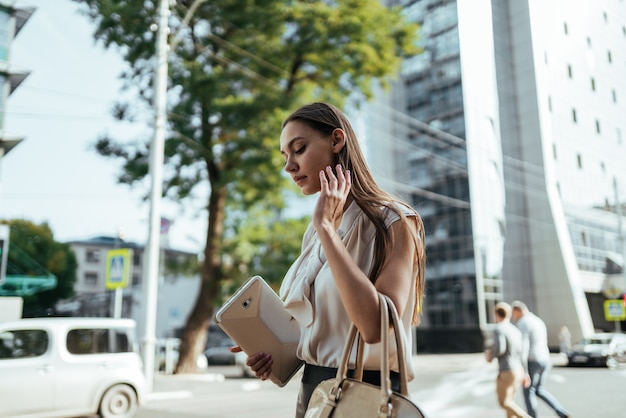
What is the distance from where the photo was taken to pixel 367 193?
0.99m

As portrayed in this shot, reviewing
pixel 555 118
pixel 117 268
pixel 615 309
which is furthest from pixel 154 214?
pixel 615 309

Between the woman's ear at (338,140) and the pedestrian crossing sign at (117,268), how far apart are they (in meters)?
5.19

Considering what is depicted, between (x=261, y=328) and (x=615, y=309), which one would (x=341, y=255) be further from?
(x=615, y=309)

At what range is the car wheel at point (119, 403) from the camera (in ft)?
16.6

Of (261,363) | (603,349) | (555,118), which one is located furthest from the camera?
(603,349)

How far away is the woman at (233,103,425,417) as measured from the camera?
0.83 metres

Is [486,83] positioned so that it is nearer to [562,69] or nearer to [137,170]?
[562,69]

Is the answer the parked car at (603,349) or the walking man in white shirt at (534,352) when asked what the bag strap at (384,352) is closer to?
the parked car at (603,349)

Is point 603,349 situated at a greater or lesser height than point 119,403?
greater

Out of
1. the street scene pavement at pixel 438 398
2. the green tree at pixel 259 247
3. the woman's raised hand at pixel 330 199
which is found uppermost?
the green tree at pixel 259 247

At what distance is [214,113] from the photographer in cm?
939

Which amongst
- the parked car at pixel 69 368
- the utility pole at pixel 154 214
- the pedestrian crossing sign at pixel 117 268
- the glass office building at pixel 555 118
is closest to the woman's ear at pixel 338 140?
the glass office building at pixel 555 118

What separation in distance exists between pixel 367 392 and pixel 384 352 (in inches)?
3.3

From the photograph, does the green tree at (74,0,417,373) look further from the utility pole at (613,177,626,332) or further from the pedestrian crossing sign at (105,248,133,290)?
the utility pole at (613,177,626,332)
